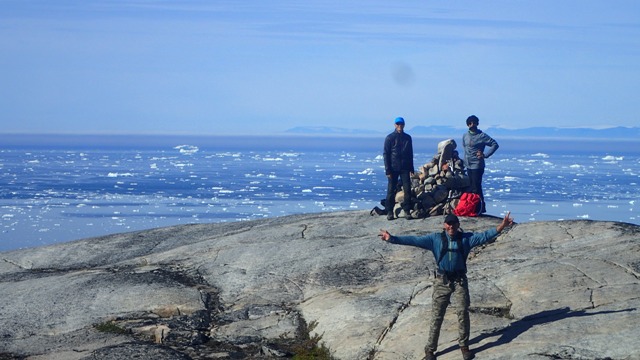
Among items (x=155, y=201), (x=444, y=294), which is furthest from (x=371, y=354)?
(x=155, y=201)

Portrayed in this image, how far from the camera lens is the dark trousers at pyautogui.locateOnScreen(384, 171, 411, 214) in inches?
780

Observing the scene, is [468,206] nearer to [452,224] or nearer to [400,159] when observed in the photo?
[400,159]

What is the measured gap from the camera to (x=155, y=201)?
236 ft

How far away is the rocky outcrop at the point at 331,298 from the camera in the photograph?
13.0 meters

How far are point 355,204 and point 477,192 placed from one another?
148 ft

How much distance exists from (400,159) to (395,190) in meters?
0.84

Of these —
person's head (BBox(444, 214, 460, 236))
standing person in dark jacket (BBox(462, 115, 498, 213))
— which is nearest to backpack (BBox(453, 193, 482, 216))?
standing person in dark jacket (BBox(462, 115, 498, 213))

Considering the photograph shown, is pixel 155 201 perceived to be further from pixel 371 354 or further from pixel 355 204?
pixel 371 354

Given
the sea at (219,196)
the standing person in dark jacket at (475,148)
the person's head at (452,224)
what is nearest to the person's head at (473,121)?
the standing person in dark jacket at (475,148)

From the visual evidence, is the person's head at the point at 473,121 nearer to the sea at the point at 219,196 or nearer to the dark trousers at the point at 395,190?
the dark trousers at the point at 395,190

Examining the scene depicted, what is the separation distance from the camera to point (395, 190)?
20156 millimetres

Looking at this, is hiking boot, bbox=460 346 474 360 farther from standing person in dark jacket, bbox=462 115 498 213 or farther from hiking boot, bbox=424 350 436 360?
standing person in dark jacket, bbox=462 115 498 213

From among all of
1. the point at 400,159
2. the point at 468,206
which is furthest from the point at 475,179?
the point at 400,159

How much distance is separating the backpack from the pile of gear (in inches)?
6.8
